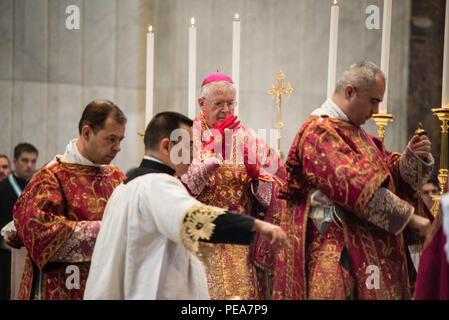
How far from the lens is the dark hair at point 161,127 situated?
2.66m

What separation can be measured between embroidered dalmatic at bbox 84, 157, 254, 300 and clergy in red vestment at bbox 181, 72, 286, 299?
89cm

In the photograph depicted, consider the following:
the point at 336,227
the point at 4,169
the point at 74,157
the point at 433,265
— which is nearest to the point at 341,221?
the point at 336,227

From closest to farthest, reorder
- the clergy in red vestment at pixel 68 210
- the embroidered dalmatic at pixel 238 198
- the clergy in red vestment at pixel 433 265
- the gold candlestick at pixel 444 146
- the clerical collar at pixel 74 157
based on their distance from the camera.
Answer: the clergy in red vestment at pixel 433 265, the clergy in red vestment at pixel 68 210, the gold candlestick at pixel 444 146, the clerical collar at pixel 74 157, the embroidered dalmatic at pixel 238 198

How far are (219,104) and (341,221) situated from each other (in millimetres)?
1312

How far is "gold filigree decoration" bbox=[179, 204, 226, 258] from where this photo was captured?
2354mm

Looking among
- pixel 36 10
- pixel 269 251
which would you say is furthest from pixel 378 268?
pixel 36 10

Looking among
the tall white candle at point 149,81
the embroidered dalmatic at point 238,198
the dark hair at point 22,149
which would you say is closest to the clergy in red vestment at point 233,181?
the embroidered dalmatic at point 238,198

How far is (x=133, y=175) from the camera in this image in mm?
2654

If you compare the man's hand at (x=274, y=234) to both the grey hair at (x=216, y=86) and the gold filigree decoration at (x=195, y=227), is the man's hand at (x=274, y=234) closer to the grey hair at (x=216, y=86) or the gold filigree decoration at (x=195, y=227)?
the gold filigree decoration at (x=195, y=227)

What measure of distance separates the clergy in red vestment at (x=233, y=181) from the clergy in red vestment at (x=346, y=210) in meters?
A: 0.54

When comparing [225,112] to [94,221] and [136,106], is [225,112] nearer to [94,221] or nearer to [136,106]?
[94,221]

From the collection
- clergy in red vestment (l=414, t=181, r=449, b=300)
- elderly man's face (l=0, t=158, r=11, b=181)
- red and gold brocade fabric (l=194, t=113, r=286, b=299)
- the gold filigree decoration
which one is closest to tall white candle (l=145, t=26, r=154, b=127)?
red and gold brocade fabric (l=194, t=113, r=286, b=299)

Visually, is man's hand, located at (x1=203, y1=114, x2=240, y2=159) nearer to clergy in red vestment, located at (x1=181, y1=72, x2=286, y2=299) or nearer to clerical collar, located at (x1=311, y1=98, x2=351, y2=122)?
clergy in red vestment, located at (x1=181, y1=72, x2=286, y2=299)

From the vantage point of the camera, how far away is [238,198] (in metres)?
3.66
